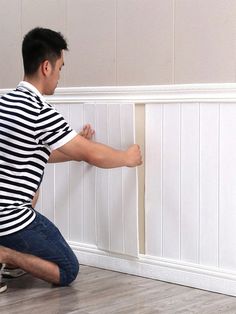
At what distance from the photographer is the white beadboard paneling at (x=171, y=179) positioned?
2.46 m

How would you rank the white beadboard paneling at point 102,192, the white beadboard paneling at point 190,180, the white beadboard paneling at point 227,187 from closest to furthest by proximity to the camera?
the white beadboard paneling at point 227,187
the white beadboard paneling at point 190,180
the white beadboard paneling at point 102,192

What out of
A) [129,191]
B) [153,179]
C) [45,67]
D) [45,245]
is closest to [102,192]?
[129,191]

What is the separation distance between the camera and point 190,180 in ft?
7.94

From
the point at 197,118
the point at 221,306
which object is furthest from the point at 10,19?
the point at 221,306

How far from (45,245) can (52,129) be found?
436mm

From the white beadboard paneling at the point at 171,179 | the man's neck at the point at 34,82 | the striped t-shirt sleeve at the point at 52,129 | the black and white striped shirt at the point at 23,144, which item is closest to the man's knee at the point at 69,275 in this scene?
the black and white striped shirt at the point at 23,144

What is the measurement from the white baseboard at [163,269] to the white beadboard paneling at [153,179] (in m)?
0.06

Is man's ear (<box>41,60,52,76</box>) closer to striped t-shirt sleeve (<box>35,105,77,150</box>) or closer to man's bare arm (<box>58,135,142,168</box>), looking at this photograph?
striped t-shirt sleeve (<box>35,105,77,150</box>)

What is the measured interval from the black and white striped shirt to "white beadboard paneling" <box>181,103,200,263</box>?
41 centimetres

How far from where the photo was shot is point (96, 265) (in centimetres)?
279

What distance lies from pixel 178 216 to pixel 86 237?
0.52 meters

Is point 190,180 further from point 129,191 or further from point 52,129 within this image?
point 52,129

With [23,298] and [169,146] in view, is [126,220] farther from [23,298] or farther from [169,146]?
[23,298]

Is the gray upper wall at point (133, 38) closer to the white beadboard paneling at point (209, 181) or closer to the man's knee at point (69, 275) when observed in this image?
the white beadboard paneling at point (209, 181)
